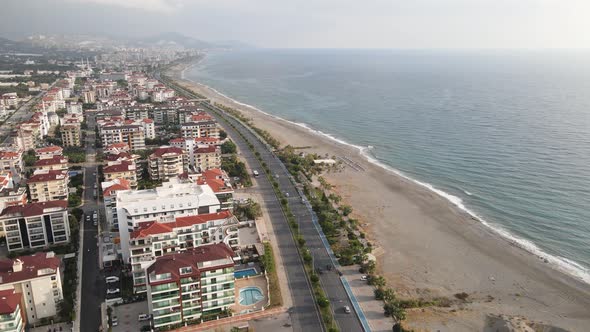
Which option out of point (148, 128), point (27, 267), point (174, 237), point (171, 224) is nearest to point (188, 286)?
point (174, 237)

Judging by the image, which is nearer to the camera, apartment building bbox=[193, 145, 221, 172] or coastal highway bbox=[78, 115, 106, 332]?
coastal highway bbox=[78, 115, 106, 332]

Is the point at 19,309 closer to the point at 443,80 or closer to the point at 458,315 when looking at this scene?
the point at 458,315

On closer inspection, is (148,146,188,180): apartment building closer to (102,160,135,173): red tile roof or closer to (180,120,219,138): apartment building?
(102,160,135,173): red tile roof

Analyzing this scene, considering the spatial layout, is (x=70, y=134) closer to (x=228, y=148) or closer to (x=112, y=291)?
(x=228, y=148)

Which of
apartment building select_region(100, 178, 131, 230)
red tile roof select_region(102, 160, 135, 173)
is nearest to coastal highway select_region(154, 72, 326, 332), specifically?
apartment building select_region(100, 178, 131, 230)

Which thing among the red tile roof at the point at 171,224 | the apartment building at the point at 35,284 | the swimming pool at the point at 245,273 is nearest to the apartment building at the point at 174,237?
the red tile roof at the point at 171,224

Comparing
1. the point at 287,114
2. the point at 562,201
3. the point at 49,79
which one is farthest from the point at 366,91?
the point at 49,79
